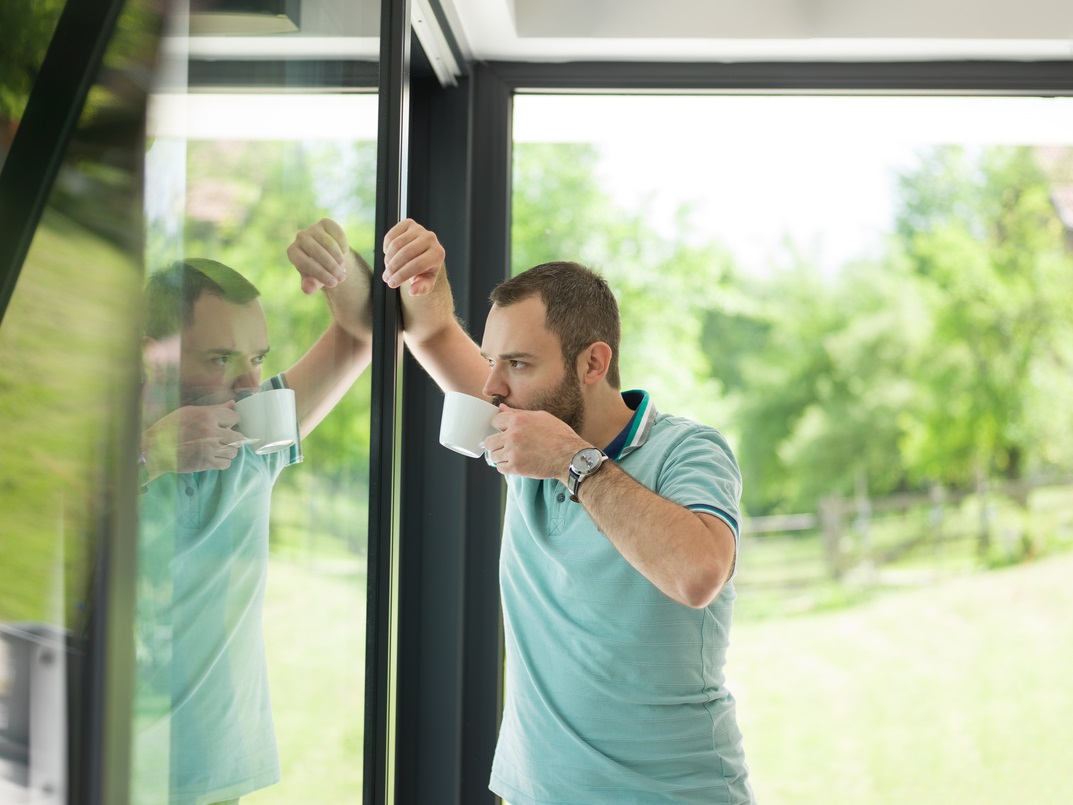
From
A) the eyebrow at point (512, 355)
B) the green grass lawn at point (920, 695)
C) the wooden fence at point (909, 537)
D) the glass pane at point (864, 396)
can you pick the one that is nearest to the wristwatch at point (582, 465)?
the eyebrow at point (512, 355)

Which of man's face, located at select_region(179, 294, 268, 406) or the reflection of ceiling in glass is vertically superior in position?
the reflection of ceiling in glass

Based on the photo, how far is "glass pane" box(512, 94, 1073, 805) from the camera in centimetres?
562

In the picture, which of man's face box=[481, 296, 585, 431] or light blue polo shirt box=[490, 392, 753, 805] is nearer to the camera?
light blue polo shirt box=[490, 392, 753, 805]

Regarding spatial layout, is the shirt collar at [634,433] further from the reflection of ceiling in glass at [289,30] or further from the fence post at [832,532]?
the fence post at [832,532]

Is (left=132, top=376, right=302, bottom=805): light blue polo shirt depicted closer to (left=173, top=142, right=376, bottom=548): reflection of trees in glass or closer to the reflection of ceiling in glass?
(left=173, top=142, right=376, bottom=548): reflection of trees in glass

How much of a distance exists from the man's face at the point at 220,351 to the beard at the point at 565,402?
0.56m

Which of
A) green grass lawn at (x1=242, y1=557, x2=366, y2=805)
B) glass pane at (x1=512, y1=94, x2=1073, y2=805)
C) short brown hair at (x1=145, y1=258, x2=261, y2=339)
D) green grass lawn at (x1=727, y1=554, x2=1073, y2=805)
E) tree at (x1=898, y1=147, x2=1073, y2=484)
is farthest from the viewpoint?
tree at (x1=898, y1=147, x2=1073, y2=484)

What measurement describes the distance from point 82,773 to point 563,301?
998mm

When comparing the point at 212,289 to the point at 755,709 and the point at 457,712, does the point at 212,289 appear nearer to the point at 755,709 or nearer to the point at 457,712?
the point at 457,712

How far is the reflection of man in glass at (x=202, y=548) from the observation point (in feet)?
2.03

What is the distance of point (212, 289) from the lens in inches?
28.2

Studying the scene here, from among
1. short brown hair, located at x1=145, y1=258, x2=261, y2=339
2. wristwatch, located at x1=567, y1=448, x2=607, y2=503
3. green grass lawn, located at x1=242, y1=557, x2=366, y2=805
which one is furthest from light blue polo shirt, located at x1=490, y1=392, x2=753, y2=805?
short brown hair, located at x1=145, y1=258, x2=261, y2=339

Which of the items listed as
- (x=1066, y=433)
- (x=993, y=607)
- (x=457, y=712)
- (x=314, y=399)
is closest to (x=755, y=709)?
(x=993, y=607)

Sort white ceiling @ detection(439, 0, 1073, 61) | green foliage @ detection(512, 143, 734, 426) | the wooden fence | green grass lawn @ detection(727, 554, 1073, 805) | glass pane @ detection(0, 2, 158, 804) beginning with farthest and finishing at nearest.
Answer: the wooden fence < green foliage @ detection(512, 143, 734, 426) < green grass lawn @ detection(727, 554, 1073, 805) < white ceiling @ detection(439, 0, 1073, 61) < glass pane @ detection(0, 2, 158, 804)
